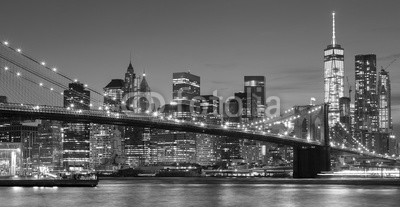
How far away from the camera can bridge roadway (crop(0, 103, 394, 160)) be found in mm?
57250

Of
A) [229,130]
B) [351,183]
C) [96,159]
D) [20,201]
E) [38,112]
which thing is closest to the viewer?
[20,201]

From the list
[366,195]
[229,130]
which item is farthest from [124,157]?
[366,195]

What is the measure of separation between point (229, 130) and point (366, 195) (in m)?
25.6

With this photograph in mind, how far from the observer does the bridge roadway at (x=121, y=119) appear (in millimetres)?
57250

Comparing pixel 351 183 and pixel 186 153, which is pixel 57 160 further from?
pixel 351 183

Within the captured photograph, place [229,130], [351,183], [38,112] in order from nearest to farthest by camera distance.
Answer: [38,112], [351,183], [229,130]

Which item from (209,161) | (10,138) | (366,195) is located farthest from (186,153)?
(366,195)

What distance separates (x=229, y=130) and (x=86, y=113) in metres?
13.5

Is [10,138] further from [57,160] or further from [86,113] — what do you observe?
[86,113]

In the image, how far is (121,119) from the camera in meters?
62.5

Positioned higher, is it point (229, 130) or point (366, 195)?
point (229, 130)

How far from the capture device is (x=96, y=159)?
148 meters

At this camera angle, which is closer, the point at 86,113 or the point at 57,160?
the point at 86,113

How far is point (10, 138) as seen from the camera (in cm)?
12338
